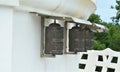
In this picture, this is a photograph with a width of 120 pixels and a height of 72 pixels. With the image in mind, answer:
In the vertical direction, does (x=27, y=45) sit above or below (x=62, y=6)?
below

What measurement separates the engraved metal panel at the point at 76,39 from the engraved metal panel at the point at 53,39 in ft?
1.49

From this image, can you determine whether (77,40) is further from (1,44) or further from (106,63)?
(106,63)

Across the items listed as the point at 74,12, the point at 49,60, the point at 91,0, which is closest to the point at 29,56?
the point at 49,60

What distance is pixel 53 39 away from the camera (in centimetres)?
331

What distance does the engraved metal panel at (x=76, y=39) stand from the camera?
3.80 meters

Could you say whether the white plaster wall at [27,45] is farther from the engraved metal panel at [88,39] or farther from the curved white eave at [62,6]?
the engraved metal panel at [88,39]

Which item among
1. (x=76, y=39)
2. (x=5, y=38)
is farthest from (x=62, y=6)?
(x=5, y=38)

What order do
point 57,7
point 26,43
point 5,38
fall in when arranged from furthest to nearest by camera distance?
point 57,7 < point 26,43 < point 5,38

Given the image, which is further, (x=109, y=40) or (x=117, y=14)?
(x=117, y=14)

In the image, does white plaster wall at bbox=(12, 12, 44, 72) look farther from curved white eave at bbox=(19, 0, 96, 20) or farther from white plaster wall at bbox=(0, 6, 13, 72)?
white plaster wall at bbox=(0, 6, 13, 72)

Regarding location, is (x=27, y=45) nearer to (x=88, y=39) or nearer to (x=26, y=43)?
(x=26, y=43)

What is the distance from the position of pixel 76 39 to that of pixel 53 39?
553 mm

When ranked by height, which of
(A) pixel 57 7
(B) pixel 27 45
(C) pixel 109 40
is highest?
(A) pixel 57 7

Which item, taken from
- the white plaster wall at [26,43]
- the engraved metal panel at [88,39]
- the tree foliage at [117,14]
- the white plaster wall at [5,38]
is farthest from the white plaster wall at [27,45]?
the tree foliage at [117,14]
